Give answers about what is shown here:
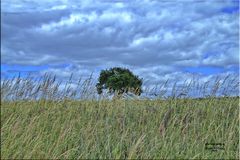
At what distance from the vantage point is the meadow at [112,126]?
6.97m

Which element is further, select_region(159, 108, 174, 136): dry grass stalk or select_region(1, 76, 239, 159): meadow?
select_region(159, 108, 174, 136): dry grass stalk

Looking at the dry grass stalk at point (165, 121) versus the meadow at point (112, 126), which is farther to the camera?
the dry grass stalk at point (165, 121)

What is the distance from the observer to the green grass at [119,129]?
6.96 metres

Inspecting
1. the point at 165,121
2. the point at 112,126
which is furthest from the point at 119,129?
the point at 165,121

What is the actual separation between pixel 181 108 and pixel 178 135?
6.56ft

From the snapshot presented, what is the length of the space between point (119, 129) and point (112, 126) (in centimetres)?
17

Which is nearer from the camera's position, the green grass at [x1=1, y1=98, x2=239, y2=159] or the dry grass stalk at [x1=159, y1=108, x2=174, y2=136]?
the green grass at [x1=1, y1=98, x2=239, y2=159]

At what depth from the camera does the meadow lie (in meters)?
6.97

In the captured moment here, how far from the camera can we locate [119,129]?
8.22m

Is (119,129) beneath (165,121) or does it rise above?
beneath

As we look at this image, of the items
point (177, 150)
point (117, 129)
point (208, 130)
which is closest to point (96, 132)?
point (117, 129)

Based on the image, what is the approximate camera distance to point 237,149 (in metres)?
7.71

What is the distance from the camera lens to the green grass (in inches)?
274

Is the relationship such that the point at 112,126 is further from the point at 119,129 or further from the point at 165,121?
the point at 165,121
